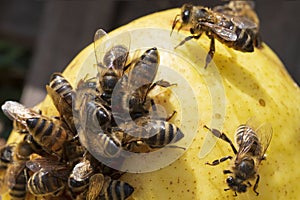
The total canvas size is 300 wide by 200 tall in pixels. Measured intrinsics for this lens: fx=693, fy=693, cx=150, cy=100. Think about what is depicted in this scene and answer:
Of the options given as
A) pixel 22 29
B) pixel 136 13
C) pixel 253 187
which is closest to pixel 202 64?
pixel 253 187

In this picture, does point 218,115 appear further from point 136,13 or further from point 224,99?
point 136,13

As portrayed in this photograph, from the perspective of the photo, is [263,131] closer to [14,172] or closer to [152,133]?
[152,133]

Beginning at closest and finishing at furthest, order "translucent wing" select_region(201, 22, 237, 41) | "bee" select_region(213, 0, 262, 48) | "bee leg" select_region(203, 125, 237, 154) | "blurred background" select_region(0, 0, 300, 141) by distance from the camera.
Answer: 1. "bee leg" select_region(203, 125, 237, 154)
2. "translucent wing" select_region(201, 22, 237, 41)
3. "bee" select_region(213, 0, 262, 48)
4. "blurred background" select_region(0, 0, 300, 141)

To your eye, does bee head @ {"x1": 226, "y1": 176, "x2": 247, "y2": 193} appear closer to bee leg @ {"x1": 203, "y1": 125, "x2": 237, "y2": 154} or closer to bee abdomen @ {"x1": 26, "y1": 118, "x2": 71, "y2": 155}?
bee leg @ {"x1": 203, "y1": 125, "x2": 237, "y2": 154}

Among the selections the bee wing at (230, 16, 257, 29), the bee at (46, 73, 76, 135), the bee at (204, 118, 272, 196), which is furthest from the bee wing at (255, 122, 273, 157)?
the bee at (46, 73, 76, 135)

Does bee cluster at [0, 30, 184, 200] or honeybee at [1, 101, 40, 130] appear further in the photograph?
honeybee at [1, 101, 40, 130]

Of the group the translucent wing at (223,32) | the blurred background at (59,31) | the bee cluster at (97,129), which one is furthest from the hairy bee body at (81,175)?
the blurred background at (59,31)

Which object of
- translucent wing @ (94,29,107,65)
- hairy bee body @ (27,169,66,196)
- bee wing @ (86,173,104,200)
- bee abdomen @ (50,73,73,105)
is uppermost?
translucent wing @ (94,29,107,65)
